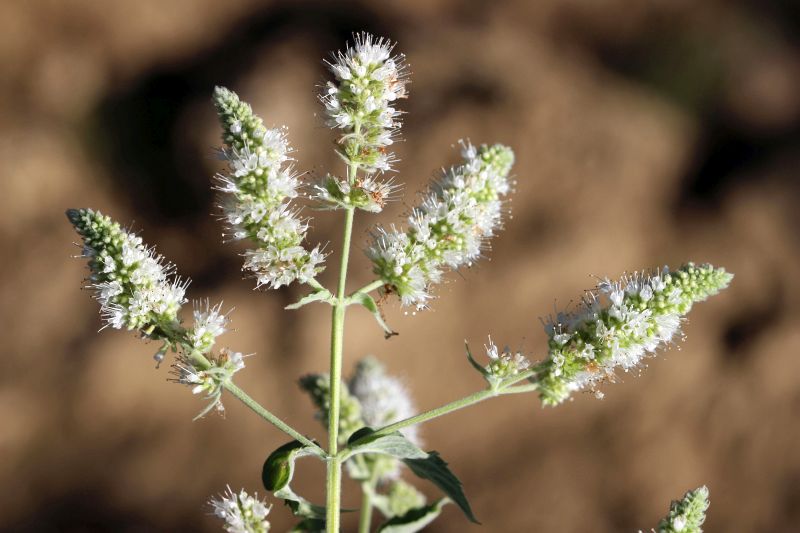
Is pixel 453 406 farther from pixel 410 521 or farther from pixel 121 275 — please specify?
pixel 121 275

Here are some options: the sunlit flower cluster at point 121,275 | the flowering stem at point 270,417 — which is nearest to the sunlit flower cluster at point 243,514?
the flowering stem at point 270,417

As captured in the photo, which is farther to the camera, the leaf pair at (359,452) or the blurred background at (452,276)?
the blurred background at (452,276)

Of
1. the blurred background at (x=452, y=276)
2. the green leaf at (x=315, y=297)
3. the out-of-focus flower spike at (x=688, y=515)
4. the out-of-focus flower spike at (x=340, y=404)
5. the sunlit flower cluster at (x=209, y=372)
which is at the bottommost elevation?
the out-of-focus flower spike at (x=688, y=515)

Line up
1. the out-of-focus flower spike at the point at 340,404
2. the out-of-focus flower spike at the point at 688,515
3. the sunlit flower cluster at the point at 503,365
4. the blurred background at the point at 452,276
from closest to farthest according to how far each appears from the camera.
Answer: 1. the out-of-focus flower spike at the point at 688,515
2. the sunlit flower cluster at the point at 503,365
3. the out-of-focus flower spike at the point at 340,404
4. the blurred background at the point at 452,276

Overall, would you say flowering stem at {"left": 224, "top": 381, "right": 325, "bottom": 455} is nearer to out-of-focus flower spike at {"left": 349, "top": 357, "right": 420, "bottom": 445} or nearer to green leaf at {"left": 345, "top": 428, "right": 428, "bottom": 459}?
green leaf at {"left": 345, "top": 428, "right": 428, "bottom": 459}

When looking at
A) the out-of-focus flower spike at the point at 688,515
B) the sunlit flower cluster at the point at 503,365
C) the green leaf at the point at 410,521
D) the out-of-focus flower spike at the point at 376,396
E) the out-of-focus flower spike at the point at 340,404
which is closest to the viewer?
the out-of-focus flower spike at the point at 688,515

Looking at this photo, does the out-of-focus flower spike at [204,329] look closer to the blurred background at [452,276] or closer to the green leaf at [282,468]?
the green leaf at [282,468]

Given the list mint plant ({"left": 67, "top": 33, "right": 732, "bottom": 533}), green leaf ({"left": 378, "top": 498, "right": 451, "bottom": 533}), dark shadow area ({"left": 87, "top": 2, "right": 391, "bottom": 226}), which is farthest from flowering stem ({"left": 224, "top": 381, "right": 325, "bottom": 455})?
dark shadow area ({"left": 87, "top": 2, "right": 391, "bottom": 226})
